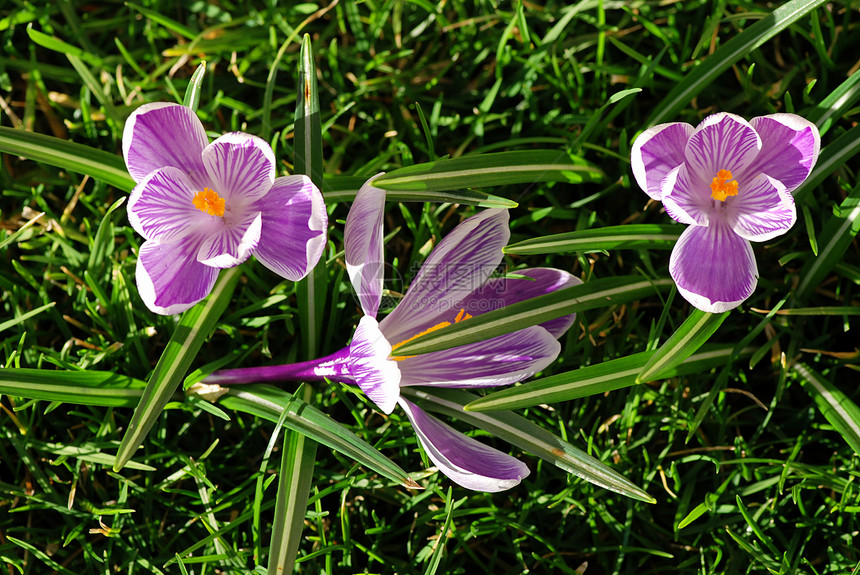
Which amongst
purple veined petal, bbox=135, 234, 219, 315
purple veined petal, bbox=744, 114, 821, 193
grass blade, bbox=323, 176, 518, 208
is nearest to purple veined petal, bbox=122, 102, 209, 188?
purple veined petal, bbox=135, 234, 219, 315

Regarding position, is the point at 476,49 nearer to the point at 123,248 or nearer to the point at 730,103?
the point at 730,103

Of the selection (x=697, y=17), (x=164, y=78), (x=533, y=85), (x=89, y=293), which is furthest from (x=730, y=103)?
(x=89, y=293)

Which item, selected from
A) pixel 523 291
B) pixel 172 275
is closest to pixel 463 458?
pixel 523 291

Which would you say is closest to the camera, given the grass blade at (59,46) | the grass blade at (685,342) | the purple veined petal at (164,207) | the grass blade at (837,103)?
the purple veined petal at (164,207)

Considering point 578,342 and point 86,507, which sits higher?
point 578,342

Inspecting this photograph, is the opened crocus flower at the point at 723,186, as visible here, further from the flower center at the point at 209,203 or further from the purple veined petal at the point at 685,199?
the flower center at the point at 209,203

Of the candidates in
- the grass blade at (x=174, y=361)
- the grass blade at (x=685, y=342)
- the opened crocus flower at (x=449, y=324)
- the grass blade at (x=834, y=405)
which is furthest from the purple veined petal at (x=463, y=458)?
the grass blade at (x=834, y=405)

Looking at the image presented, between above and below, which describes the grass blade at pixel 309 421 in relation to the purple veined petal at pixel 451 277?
below
